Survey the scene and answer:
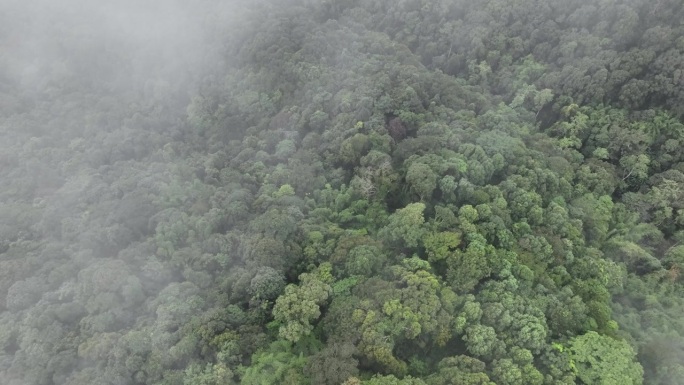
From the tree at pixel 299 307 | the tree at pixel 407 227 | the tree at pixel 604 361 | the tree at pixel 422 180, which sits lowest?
the tree at pixel 604 361

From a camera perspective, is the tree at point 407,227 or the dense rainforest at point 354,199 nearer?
the dense rainforest at point 354,199

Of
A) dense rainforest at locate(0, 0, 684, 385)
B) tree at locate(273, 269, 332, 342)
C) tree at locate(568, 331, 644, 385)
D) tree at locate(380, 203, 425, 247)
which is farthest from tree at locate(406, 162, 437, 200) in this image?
tree at locate(568, 331, 644, 385)

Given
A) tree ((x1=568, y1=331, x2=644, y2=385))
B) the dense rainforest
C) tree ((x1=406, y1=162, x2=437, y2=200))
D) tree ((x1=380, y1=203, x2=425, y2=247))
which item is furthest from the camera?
tree ((x1=406, y1=162, x2=437, y2=200))

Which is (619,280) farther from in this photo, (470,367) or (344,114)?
(344,114)

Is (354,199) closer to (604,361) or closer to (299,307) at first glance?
(299,307)

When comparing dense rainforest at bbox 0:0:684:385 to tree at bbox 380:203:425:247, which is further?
tree at bbox 380:203:425:247

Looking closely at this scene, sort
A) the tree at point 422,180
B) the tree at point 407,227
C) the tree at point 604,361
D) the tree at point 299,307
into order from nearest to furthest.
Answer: the tree at point 604,361
the tree at point 299,307
the tree at point 407,227
the tree at point 422,180

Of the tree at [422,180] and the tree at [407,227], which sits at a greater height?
the tree at [422,180]

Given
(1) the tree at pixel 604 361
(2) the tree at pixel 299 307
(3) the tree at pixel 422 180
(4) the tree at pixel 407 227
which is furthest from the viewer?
(3) the tree at pixel 422 180

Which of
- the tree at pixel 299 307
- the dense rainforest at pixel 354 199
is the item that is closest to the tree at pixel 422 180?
the dense rainforest at pixel 354 199

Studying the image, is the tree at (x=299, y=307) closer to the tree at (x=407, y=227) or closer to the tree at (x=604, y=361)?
the tree at (x=407, y=227)

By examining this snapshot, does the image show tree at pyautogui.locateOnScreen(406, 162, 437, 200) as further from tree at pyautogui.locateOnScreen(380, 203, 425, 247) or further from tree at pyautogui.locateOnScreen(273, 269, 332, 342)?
tree at pyautogui.locateOnScreen(273, 269, 332, 342)
